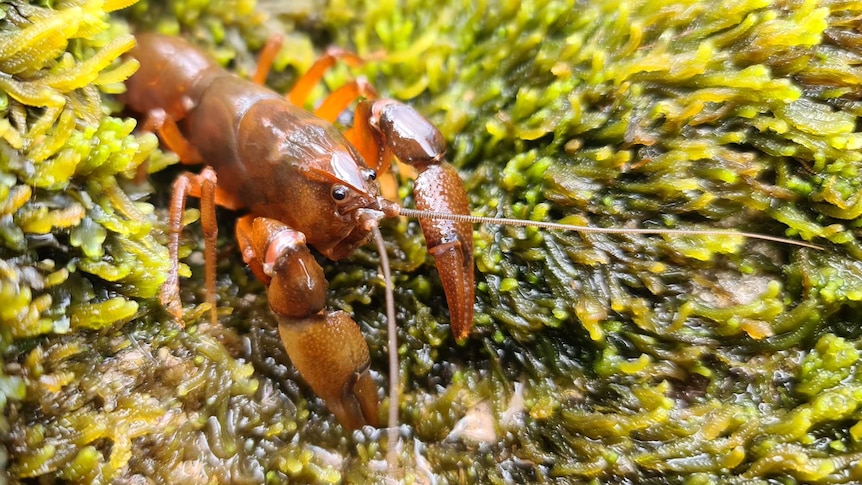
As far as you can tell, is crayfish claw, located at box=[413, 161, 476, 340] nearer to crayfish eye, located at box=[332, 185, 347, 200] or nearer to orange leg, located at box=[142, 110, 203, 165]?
crayfish eye, located at box=[332, 185, 347, 200]

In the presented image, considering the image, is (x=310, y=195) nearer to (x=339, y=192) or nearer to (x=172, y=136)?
(x=339, y=192)

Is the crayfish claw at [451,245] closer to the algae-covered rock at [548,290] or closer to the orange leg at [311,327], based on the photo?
the algae-covered rock at [548,290]

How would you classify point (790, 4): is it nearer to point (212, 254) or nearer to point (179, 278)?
point (212, 254)

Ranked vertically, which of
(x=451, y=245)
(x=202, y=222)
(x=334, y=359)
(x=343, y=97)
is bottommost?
(x=334, y=359)

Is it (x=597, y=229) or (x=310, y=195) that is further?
(x=310, y=195)

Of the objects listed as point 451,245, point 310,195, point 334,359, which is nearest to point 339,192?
point 310,195

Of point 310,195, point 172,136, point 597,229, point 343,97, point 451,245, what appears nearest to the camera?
point 597,229

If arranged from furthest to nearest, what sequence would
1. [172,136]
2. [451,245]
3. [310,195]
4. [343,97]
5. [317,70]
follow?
[317,70]
[343,97]
[172,136]
[310,195]
[451,245]
